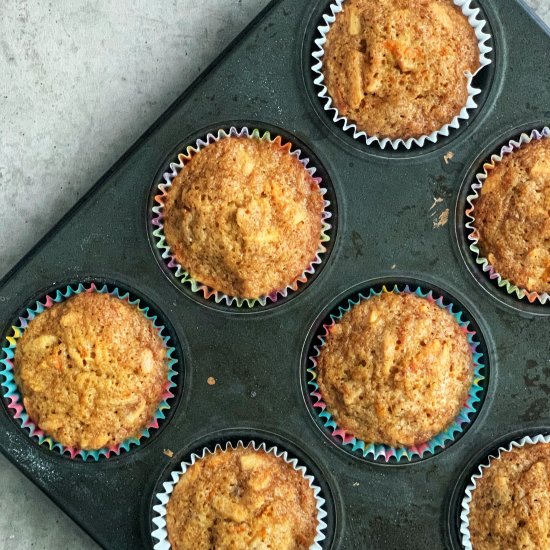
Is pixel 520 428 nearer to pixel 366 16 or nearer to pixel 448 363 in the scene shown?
pixel 448 363

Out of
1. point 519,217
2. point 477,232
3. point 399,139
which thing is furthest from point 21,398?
point 519,217

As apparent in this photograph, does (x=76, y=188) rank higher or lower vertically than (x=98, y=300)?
higher

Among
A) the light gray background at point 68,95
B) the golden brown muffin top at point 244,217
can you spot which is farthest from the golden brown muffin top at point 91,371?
the light gray background at point 68,95

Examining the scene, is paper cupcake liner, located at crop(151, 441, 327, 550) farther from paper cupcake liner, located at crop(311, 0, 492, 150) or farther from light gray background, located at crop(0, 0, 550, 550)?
paper cupcake liner, located at crop(311, 0, 492, 150)

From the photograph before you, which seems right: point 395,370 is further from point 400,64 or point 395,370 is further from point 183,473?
point 400,64

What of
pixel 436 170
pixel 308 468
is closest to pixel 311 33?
Answer: pixel 436 170

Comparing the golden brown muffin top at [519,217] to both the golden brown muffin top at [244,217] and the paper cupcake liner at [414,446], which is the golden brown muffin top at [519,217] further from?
the golden brown muffin top at [244,217]
